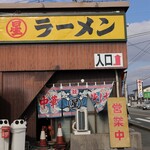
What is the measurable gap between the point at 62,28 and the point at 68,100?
3036 millimetres

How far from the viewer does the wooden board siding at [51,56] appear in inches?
525

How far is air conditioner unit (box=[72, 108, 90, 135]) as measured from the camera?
1228 cm

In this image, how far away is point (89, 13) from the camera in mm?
13664

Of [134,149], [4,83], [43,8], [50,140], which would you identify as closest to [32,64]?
[4,83]

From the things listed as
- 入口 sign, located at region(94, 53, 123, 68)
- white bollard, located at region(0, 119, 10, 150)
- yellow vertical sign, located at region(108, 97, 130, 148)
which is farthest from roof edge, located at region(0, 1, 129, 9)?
white bollard, located at region(0, 119, 10, 150)

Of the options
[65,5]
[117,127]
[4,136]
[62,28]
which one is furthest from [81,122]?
[65,5]

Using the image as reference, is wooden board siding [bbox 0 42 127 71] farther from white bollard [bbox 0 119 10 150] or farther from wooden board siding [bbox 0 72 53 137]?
white bollard [bbox 0 119 10 150]

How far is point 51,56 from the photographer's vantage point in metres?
13.4

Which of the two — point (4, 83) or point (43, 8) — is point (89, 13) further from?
point (4, 83)

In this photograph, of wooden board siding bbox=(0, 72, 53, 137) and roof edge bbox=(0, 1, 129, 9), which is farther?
roof edge bbox=(0, 1, 129, 9)

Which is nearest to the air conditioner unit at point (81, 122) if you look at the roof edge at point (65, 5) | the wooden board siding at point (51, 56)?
the wooden board siding at point (51, 56)

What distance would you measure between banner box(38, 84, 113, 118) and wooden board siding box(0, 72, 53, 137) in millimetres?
624

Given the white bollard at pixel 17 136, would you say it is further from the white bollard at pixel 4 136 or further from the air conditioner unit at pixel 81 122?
the air conditioner unit at pixel 81 122

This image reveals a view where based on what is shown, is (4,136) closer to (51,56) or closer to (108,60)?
(51,56)
